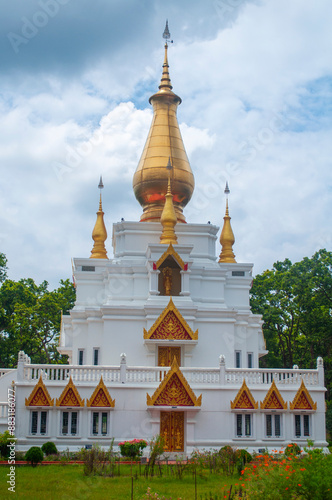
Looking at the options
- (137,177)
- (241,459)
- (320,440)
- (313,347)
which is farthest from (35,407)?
(313,347)

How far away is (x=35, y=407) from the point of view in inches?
827

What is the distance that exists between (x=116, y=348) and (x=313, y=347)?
17.8 meters

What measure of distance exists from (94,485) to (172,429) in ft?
22.7

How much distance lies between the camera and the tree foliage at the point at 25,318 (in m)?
40.4

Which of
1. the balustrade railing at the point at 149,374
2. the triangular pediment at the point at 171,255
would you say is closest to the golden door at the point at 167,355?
the balustrade railing at the point at 149,374

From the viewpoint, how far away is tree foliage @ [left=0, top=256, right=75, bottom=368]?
133 feet

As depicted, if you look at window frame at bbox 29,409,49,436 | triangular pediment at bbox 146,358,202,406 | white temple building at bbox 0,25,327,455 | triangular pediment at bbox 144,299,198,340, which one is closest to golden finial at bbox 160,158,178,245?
white temple building at bbox 0,25,327,455

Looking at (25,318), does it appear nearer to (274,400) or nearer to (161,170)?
(161,170)

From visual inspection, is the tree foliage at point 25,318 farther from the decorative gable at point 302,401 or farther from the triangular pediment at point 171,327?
the decorative gable at point 302,401

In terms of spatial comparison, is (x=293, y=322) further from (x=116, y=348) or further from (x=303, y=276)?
(x=116, y=348)

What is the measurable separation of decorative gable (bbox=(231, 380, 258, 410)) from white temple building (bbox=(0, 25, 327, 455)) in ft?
0.11

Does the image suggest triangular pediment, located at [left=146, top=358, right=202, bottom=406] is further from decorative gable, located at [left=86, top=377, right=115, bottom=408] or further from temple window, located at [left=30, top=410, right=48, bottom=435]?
temple window, located at [left=30, top=410, right=48, bottom=435]

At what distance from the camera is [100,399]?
21109mm

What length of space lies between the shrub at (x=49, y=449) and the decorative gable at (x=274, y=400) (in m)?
6.78
